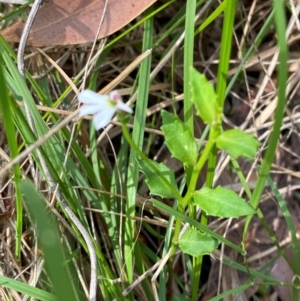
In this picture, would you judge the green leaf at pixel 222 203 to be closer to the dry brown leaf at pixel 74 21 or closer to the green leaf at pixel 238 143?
the green leaf at pixel 238 143

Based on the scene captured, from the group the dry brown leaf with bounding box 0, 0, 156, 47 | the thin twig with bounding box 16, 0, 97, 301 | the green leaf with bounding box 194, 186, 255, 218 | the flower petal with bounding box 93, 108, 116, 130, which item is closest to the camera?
the flower petal with bounding box 93, 108, 116, 130

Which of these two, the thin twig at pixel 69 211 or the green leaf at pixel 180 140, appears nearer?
the green leaf at pixel 180 140

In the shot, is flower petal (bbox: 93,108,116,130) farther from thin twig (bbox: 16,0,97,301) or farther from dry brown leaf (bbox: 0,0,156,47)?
dry brown leaf (bbox: 0,0,156,47)

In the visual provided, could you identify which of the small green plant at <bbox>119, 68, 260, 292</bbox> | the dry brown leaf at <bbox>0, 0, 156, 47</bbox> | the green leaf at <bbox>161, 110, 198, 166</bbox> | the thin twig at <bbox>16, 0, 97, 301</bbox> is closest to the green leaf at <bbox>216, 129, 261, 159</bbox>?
the small green plant at <bbox>119, 68, 260, 292</bbox>

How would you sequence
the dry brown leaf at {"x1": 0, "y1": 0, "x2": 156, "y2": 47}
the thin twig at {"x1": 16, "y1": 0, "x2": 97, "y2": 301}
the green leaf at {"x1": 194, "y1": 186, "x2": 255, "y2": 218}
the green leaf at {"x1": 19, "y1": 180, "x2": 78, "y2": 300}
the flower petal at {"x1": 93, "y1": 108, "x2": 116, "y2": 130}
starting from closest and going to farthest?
the green leaf at {"x1": 19, "y1": 180, "x2": 78, "y2": 300} → the flower petal at {"x1": 93, "y1": 108, "x2": 116, "y2": 130} → the green leaf at {"x1": 194, "y1": 186, "x2": 255, "y2": 218} → the thin twig at {"x1": 16, "y1": 0, "x2": 97, "y2": 301} → the dry brown leaf at {"x1": 0, "y1": 0, "x2": 156, "y2": 47}

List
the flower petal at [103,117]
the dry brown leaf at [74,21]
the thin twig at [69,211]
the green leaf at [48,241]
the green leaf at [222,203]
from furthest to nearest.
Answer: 1. the dry brown leaf at [74,21]
2. the thin twig at [69,211]
3. the green leaf at [222,203]
4. the flower petal at [103,117]
5. the green leaf at [48,241]

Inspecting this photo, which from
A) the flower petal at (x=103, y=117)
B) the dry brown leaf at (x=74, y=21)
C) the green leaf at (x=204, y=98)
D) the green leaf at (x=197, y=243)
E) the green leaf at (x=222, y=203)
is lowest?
the green leaf at (x=197, y=243)

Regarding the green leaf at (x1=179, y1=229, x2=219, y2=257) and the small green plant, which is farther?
the green leaf at (x1=179, y1=229, x2=219, y2=257)

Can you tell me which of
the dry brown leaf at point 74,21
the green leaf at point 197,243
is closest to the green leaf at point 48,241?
the green leaf at point 197,243
